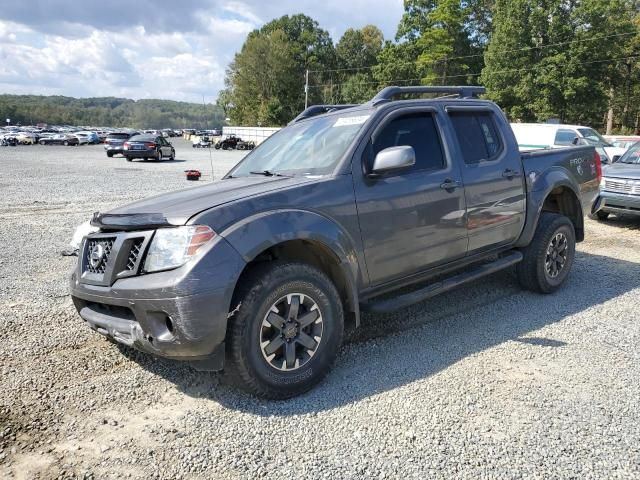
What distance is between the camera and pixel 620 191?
920cm

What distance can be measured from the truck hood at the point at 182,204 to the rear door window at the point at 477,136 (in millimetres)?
1720

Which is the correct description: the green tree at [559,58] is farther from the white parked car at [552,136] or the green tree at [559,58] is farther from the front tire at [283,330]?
the front tire at [283,330]

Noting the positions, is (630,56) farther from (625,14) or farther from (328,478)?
(328,478)

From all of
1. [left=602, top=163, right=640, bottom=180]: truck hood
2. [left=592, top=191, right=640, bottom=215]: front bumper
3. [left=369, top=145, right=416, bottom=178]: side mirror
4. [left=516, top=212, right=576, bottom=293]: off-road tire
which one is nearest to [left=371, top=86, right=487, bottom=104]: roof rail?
[left=369, top=145, right=416, bottom=178]: side mirror

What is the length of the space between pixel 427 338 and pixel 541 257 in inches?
69.5

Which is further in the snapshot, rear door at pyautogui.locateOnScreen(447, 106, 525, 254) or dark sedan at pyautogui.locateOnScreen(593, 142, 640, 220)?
dark sedan at pyautogui.locateOnScreen(593, 142, 640, 220)

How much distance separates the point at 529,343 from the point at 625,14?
158 feet

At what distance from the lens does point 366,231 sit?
3.70 metres

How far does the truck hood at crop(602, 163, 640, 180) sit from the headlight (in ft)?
28.4

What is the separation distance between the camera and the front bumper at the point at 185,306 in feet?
9.57

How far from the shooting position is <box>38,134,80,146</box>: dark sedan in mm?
53156

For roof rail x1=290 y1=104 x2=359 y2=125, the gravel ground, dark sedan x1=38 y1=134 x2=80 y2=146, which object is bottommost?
the gravel ground

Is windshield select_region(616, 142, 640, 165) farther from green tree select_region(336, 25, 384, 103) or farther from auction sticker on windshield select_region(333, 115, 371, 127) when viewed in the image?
green tree select_region(336, 25, 384, 103)

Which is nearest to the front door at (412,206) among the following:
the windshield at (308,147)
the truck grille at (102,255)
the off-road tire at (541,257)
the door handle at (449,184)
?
the door handle at (449,184)
